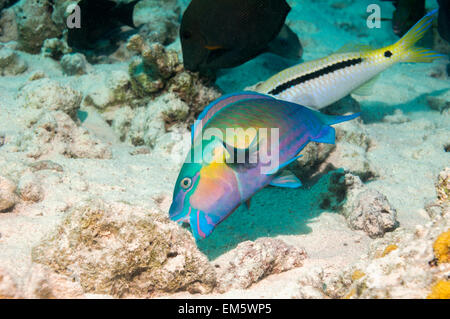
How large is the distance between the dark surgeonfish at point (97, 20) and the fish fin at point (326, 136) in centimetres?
497

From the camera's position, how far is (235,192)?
199 centimetres

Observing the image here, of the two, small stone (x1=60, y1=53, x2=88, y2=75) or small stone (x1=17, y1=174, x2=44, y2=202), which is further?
small stone (x1=60, y1=53, x2=88, y2=75)

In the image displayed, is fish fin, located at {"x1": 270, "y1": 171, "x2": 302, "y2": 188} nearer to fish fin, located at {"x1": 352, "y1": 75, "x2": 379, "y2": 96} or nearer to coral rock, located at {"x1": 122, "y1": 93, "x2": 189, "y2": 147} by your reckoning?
coral rock, located at {"x1": 122, "y1": 93, "x2": 189, "y2": 147}

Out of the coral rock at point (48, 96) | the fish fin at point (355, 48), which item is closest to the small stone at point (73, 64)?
the coral rock at point (48, 96)

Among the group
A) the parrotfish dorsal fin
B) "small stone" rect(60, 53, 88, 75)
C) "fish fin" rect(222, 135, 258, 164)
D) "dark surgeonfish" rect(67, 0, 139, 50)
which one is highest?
the parrotfish dorsal fin

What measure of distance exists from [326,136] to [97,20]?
524 centimetres

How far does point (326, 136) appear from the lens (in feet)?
7.93

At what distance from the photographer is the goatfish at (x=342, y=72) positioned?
11.2 ft

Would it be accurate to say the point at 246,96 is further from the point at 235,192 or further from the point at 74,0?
the point at 74,0

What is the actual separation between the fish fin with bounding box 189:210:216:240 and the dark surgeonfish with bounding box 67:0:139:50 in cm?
521

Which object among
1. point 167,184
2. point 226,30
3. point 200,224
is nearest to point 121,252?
point 200,224

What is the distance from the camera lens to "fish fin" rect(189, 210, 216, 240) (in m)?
1.94

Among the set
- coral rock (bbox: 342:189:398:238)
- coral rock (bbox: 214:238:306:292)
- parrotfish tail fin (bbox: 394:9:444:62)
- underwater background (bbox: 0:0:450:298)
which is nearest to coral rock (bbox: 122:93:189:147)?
underwater background (bbox: 0:0:450:298)

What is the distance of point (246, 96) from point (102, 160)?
2077 mm
